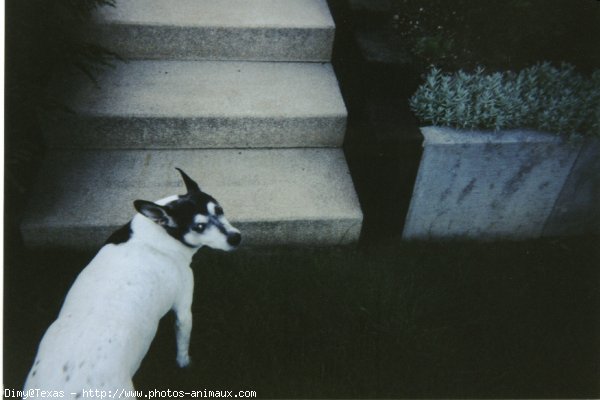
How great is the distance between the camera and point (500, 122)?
3336mm

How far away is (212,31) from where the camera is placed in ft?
13.3

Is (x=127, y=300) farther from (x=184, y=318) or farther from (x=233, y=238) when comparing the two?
(x=233, y=238)

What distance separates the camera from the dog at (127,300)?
2018mm

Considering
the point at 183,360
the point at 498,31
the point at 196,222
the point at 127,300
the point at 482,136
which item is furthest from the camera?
the point at 498,31

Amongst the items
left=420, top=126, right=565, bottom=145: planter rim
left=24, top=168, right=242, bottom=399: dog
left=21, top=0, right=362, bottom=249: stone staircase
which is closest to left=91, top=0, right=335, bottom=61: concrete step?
left=21, top=0, right=362, bottom=249: stone staircase

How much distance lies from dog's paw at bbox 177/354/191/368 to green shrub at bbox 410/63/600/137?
7.31 ft

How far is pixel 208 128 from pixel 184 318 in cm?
160

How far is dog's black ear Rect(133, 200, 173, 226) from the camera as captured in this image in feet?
7.64

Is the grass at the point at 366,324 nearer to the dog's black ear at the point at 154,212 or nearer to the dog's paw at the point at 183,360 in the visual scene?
the dog's paw at the point at 183,360


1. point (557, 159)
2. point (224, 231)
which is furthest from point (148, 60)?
point (557, 159)

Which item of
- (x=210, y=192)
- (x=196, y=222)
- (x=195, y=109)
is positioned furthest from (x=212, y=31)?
(x=196, y=222)

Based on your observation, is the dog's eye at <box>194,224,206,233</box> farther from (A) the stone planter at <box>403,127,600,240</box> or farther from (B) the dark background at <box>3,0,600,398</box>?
(A) the stone planter at <box>403,127,600,240</box>

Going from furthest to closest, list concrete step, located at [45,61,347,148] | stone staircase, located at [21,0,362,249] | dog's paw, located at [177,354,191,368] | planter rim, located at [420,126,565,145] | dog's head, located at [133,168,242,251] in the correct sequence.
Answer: concrete step, located at [45,61,347,148]
stone staircase, located at [21,0,362,249]
planter rim, located at [420,126,565,145]
dog's paw, located at [177,354,191,368]
dog's head, located at [133,168,242,251]

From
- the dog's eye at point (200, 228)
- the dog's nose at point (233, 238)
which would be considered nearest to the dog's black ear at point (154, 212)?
the dog's eye at point (200, 228)
